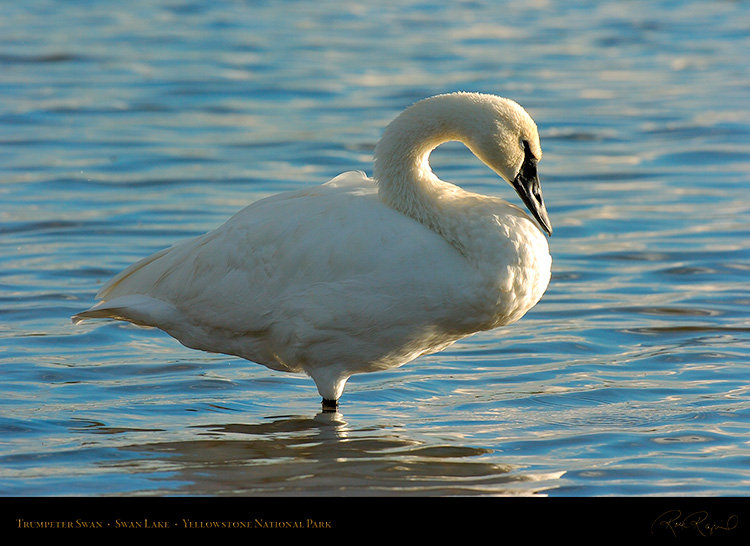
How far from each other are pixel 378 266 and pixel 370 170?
6412mm

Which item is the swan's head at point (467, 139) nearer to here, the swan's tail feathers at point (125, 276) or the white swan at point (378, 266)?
the white swan at point (378, 266)

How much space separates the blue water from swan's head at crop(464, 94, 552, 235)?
1.19 m

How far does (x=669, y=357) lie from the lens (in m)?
7.25

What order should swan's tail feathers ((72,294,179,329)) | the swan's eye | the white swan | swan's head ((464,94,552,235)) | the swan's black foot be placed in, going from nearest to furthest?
the white swan, swan's head ((464,94,552,235)), the swan's eye, the swan's black foot, swan's tail feathers ((72,294,179,329))

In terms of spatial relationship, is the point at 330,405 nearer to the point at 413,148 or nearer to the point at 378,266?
the point at 378,266

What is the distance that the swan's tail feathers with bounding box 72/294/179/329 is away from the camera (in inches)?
251

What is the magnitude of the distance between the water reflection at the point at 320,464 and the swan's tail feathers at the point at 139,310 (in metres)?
0.61

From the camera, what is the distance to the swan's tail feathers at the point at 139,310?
638 cm

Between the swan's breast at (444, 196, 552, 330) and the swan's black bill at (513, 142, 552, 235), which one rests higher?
the swan's black bill at (513, 142, 552, 235)

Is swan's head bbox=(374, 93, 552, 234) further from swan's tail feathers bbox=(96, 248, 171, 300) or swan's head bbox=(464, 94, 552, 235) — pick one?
swan's tail feathers bbox=(96, 248, 171, 300)

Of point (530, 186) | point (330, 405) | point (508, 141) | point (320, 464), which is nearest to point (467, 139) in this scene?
point (508, 141)
